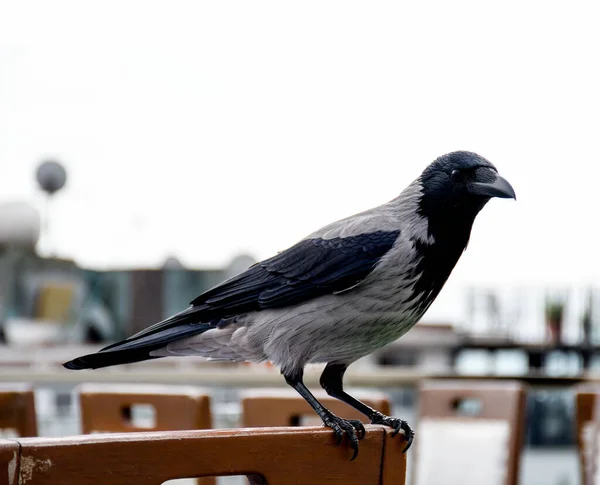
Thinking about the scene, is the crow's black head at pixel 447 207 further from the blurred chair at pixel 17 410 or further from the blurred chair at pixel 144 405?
the blurred chair at pixel 17 410

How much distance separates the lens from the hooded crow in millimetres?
876

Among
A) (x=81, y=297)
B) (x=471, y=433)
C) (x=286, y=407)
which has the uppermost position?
(x=81, y=297)

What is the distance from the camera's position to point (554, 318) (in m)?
11.1

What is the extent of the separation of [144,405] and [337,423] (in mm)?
687

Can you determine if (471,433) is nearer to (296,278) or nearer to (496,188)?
(296,278)

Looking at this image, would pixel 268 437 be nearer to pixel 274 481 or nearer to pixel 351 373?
pixel 274 481

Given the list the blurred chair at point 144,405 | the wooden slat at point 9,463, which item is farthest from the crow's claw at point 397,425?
the blurred chair at point 144,405

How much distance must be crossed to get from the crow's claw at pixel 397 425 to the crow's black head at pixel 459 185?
0.22 m

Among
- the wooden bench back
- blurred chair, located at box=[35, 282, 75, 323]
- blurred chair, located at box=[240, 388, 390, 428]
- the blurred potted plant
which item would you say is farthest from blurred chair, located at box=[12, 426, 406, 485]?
the blurred potted plant

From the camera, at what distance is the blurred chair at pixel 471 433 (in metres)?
1.82

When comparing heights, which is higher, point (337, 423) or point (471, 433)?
point (337, 423)

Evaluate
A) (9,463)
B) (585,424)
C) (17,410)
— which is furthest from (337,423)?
(585,424)

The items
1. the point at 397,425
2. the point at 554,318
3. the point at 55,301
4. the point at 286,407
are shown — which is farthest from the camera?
the point at 554,318

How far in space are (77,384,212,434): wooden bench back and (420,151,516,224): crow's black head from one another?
675mm
